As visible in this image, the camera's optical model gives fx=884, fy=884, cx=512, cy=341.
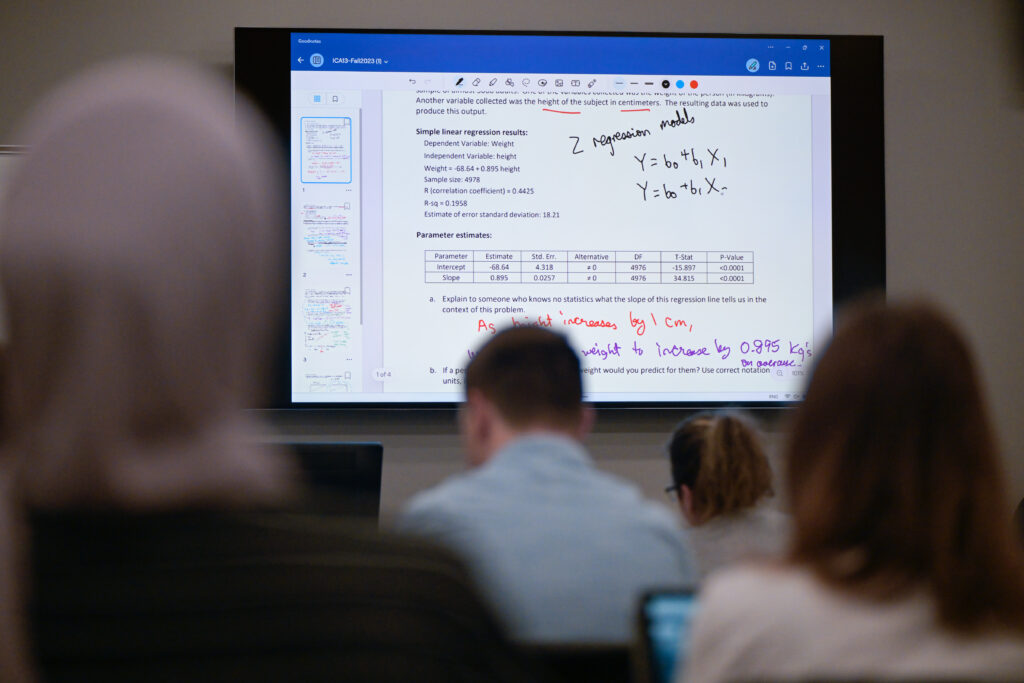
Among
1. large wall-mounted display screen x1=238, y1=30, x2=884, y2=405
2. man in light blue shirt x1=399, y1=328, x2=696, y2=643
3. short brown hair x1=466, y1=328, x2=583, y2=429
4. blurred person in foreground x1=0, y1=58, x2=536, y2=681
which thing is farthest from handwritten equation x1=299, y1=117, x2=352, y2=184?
blurred person in foreground x1=0, y1=58, x2=536, y2=681

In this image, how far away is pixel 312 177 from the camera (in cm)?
279

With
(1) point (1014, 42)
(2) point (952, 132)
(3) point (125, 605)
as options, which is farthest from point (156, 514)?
(1) point (1014, 42)

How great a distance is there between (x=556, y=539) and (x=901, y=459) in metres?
0.47

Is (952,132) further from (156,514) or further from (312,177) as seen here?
(156,514)

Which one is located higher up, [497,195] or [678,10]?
[678,10]

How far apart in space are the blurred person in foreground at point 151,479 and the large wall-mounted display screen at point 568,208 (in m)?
2.22

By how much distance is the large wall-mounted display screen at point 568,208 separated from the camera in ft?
9.15

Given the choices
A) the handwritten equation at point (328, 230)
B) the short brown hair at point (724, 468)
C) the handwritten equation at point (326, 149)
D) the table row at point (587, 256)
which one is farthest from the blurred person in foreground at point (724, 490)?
the handwritten equation at point (326, 149)

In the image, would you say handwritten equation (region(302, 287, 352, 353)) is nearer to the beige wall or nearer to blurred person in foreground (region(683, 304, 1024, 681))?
the beige wall

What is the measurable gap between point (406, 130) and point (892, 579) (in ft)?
7.54

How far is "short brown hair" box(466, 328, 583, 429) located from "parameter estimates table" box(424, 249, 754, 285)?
1199 millimetres

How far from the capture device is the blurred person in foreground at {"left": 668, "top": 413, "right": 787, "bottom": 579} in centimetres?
196

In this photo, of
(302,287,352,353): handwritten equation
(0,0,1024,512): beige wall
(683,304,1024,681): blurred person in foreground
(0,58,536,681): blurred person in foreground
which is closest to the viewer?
(0,58,536,681): blurred person in foreground

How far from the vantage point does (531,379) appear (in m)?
1.53
